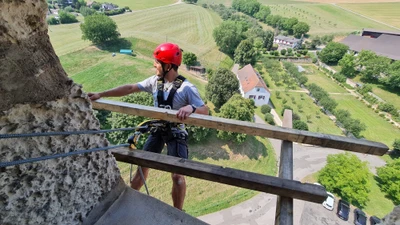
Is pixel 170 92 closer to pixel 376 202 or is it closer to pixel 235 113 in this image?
pixel 235 113

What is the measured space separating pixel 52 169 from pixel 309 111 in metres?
31.7

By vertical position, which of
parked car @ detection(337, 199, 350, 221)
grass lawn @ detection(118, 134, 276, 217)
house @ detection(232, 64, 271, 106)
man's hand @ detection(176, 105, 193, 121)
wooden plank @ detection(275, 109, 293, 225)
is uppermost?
man's hand @ detection(176, 105, 193, 121)

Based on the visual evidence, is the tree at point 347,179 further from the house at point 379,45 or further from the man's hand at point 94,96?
the house at point 379,45

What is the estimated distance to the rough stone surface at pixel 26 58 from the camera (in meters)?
1.46

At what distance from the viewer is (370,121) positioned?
29078 mm

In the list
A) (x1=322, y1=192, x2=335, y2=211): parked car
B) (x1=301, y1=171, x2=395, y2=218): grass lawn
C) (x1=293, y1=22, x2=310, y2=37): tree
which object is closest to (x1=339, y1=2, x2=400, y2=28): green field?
(x1=293, y1=22, x2=310, y2=37): tree

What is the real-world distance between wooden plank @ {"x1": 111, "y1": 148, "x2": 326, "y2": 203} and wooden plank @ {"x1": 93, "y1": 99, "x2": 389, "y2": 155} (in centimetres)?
53

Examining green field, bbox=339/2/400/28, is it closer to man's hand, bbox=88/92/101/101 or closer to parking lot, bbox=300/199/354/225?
parking lot, bbox=300/199/354/225

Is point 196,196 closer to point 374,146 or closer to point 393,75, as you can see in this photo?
point 374,146

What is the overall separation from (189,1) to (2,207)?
10654 cm

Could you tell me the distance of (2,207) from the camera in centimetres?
153

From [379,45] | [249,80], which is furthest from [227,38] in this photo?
[379,45]

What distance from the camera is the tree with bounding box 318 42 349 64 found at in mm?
47188

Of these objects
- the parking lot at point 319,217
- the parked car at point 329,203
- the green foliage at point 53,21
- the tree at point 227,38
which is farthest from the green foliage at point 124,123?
the green foliage at point 53,21
